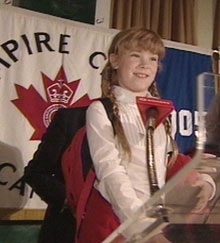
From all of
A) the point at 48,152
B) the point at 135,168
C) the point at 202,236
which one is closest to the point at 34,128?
the point at 48,152

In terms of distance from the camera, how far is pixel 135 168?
871 mm

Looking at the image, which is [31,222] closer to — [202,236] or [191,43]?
[191,43]

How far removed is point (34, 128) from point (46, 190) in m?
0.59

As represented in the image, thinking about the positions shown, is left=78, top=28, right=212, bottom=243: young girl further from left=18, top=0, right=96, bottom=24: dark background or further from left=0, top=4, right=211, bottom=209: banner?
left=18, top=0, right=96, bottom=24: dark background

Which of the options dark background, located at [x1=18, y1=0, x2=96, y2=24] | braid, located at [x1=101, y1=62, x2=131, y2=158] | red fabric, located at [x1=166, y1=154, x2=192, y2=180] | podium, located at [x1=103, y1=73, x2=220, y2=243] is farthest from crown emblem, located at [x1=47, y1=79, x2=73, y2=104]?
podium, located at [x1=103, y1=73, x2=220, y2=243]

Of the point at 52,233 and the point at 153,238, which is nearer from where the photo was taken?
the point at 153,238

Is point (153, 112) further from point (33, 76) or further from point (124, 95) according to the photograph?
point (33, 76)

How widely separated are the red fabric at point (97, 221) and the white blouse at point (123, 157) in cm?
3

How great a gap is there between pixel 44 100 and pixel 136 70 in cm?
92

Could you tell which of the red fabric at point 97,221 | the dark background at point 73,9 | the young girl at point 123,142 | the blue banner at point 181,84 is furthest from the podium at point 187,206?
the dark background at point 73,9

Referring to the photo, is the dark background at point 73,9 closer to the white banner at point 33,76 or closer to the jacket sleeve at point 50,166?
Answer: the white banner at point 33,76

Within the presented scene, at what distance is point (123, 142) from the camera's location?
87cm

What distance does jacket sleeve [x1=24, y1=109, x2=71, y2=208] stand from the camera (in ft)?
4.08

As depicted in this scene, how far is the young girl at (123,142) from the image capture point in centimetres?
79
